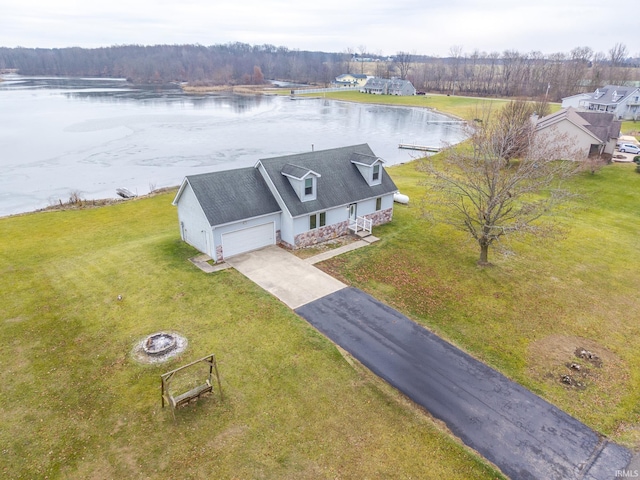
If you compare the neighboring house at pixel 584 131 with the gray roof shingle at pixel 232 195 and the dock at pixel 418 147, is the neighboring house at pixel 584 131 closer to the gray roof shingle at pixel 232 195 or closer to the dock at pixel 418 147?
the dock at pixel 418 147

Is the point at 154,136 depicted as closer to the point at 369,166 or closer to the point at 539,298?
the point at 369,166

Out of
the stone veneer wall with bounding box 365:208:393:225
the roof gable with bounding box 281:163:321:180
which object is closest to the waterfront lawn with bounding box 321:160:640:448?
the stone veneer wall with bounding box 365:208:393:225

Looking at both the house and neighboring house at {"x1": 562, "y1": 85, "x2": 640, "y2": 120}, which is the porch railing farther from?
neighboring house at {"x1": 562, "y1": 85, "x2": 640, "y2": 120}

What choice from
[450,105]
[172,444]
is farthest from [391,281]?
[450,105]

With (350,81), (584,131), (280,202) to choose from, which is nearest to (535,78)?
(350,81)

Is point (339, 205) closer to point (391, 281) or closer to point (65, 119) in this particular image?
point (391, 281)

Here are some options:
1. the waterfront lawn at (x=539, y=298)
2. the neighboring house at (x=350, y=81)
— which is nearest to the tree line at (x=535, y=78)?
the neighboring house at (x=350, y=81)
